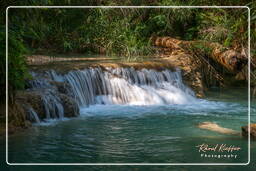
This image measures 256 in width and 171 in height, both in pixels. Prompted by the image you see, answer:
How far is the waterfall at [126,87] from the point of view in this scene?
1053cm

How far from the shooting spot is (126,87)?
11.4m

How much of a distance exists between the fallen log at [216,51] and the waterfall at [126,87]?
117 cm

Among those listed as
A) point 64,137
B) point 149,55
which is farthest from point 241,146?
point 149,55

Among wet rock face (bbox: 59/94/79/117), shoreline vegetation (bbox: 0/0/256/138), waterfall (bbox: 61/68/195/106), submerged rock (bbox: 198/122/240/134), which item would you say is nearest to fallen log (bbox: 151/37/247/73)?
shoreline vegetation (bbox: 0/0/256/138)

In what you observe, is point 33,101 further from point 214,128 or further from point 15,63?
point 214,128

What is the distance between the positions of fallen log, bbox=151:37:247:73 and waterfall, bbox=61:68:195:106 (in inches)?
45.9

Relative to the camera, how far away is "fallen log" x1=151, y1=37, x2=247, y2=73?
36.9 feet

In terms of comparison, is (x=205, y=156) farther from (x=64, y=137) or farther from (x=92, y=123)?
(x=92, y=123)

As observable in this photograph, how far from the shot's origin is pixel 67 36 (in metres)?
14.3

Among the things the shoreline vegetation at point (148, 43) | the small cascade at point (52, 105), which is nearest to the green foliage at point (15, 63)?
the small cascade at point (52, 105)

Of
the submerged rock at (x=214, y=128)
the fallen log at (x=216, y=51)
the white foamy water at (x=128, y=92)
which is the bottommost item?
the submerged rock at (x=214, y=128)

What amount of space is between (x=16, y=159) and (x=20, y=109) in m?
1.64

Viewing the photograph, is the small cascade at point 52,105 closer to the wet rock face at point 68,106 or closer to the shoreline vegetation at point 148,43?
the wet rock face at point 68,106

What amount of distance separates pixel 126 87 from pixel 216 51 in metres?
2.70
